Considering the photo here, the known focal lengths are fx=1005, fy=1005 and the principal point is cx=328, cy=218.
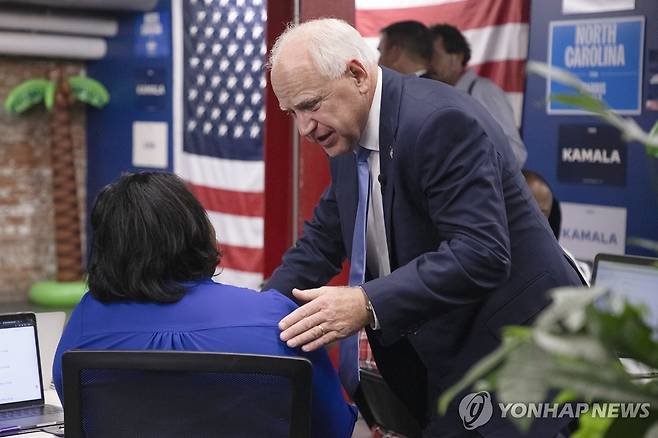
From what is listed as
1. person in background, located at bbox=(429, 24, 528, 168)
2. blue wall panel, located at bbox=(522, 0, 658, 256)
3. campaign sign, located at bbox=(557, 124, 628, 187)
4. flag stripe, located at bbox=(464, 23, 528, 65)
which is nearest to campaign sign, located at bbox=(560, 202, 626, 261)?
blue wall panel, located at bbox=(522, 0, 658, 256)

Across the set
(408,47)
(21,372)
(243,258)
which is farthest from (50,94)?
(21,372)

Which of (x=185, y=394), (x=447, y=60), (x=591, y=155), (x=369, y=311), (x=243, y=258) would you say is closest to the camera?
Answer: (x=185, y=394)

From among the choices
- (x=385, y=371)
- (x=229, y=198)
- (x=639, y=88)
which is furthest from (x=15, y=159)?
(x=385, y=371)

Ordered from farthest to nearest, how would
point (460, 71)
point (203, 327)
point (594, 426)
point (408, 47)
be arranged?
point (460, 71)
point (408, 47)
point (203, 327)
point (594, 426)

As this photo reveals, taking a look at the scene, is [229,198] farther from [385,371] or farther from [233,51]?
[385,371]

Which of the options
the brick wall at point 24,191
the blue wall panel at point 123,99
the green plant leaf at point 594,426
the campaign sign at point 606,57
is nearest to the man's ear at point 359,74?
the green plant leaf at point 594,426

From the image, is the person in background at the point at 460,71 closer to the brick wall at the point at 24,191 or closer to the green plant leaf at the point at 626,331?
the green plant leaf at the point at 626,331

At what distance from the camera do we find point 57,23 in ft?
28.4

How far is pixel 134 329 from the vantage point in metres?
1.60

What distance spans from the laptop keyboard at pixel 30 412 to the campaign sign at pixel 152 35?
649 centimetres

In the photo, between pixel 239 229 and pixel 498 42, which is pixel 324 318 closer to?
pixel 498 42

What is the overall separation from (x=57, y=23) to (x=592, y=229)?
5.22 m

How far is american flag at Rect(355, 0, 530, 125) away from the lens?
236 inches

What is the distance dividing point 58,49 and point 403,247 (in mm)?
7459
